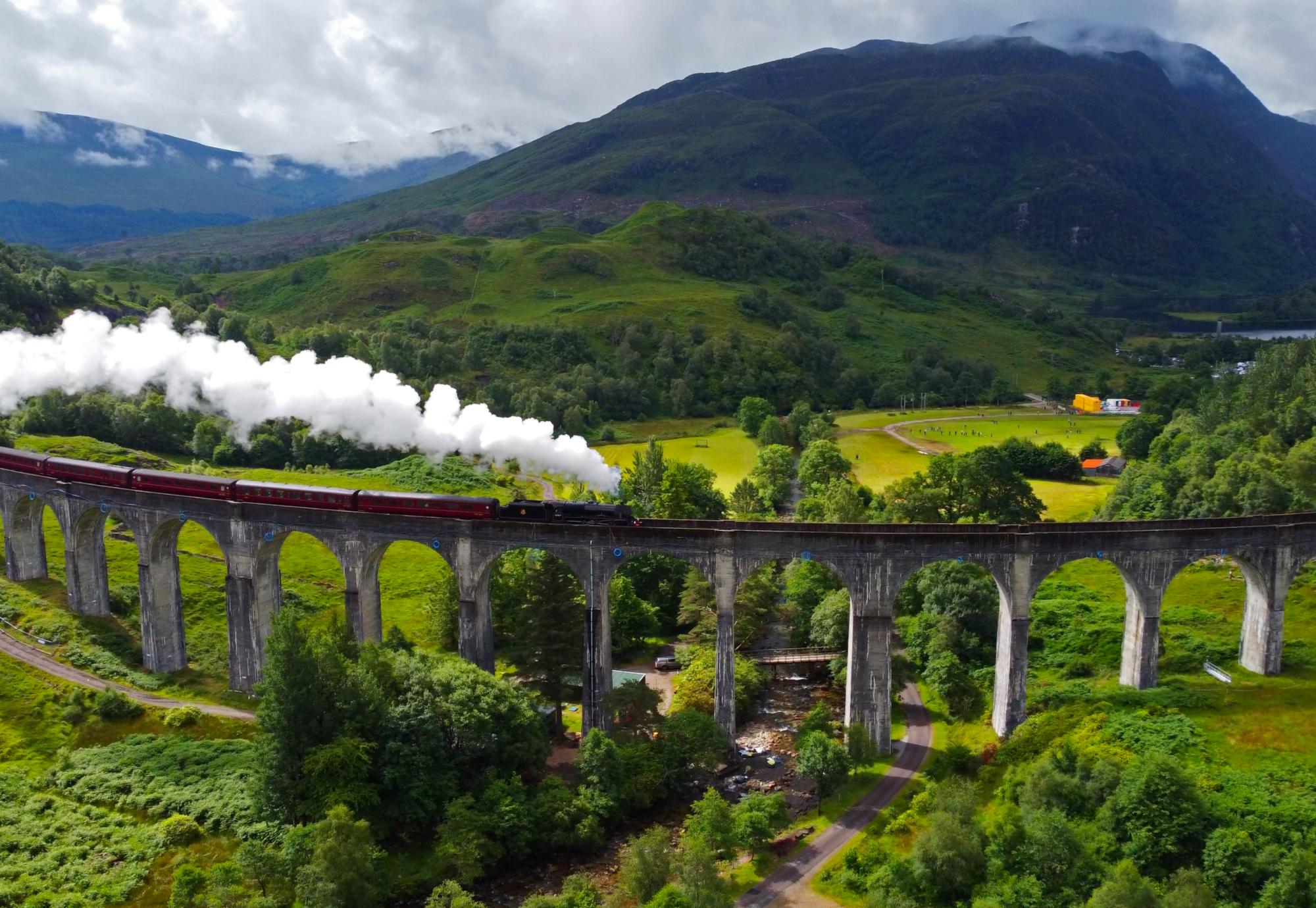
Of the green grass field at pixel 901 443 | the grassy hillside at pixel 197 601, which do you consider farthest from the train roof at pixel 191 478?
the green grass field at pixel 901 443

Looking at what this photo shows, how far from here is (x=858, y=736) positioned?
5362 cm

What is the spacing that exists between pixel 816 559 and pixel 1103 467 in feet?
258

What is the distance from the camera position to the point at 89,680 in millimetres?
61906

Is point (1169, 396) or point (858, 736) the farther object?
point (1169, 396)

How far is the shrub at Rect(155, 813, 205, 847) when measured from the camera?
4666 cm

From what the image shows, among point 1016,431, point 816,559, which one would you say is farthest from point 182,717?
point 1016,431

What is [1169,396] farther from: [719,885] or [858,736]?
[719,885]

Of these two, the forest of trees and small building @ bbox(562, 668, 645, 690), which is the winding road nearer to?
the forest of trees

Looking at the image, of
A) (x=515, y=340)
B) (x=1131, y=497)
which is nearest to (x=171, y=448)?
(x=515, y=340)

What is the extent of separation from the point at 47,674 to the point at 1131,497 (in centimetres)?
9297

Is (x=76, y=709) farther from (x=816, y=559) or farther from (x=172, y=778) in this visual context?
(x=816, y=559)

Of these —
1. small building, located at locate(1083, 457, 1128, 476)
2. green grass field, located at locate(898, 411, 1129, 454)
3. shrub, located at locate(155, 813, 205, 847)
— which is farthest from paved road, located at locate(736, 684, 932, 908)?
green grass field, located at locate(898, 411, 1129, 454)

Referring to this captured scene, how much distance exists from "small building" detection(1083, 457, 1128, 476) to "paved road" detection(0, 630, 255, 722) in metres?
100

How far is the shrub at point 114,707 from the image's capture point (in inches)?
2265
